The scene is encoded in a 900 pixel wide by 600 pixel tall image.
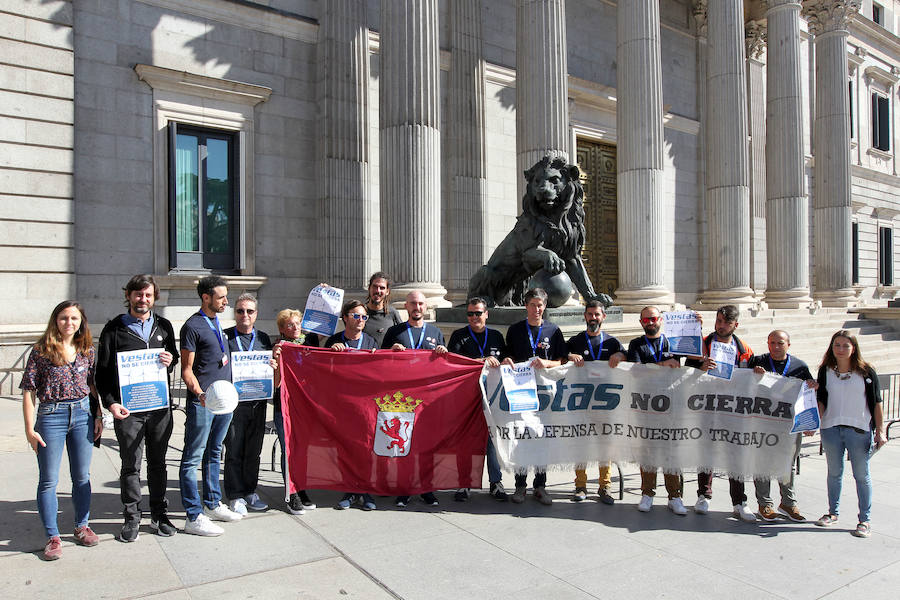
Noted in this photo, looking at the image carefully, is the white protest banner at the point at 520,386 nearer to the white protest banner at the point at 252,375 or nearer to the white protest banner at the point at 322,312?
the white protest banner at the point at 322,312

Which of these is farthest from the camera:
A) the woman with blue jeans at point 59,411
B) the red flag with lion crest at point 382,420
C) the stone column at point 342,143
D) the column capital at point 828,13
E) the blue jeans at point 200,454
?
the column capital at point 828,13

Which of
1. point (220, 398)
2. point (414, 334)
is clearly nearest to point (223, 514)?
point (220, 398)

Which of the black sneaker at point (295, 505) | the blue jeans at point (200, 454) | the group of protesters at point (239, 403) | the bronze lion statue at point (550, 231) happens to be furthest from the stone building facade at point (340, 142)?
the blue jeans at point (200, 454)

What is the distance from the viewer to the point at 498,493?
605 cm

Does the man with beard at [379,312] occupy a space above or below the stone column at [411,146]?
below

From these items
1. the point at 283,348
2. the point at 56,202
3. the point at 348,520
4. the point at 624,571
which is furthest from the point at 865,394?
the point at 56,202

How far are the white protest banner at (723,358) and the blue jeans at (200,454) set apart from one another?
14.3ft

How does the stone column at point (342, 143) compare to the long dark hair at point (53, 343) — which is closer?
the long dark hair at point (53, 343)

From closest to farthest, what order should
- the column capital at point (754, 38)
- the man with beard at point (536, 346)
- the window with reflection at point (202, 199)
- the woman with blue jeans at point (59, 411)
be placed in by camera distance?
the woman with blue jeans at point (59, 411) → the man with beard at point (536, 346) → the window with reflection at point (202, 199) → the column capital at point (754, 38)

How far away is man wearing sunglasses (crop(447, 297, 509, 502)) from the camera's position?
609 cm

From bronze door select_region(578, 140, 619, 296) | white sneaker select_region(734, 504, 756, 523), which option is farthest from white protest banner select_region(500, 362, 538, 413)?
bronze door select_region(578, 140, 619, 296)

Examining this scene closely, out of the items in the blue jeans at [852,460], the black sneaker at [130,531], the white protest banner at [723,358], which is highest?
the white protest banner at [723,358]

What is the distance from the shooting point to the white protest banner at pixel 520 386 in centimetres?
590

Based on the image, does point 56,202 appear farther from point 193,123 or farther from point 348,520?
point 348,520
